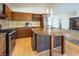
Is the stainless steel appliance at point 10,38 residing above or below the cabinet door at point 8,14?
below

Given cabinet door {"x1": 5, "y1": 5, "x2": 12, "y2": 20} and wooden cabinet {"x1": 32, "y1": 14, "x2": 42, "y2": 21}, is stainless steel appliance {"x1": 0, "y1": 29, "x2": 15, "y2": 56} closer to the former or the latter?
cabinet door {"x1": 5, "y1": 5, "x2": 12, "y2": 20}

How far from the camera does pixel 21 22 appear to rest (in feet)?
4.96

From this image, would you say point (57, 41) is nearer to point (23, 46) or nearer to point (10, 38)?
point (23, 46)

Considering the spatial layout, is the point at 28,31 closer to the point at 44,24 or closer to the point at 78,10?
the point at 44,24

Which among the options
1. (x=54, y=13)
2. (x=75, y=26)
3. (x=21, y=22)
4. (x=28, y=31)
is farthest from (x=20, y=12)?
(x=75, y=26)

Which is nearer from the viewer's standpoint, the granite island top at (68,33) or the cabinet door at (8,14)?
the granite island top at (68,33)

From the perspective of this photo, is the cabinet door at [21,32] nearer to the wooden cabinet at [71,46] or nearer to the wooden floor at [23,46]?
the wooden floor at [23,46]

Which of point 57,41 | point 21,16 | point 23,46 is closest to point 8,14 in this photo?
point 21,16

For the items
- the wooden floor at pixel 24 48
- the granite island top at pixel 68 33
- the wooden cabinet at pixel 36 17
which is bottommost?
the wooden floor at pixel 24 48

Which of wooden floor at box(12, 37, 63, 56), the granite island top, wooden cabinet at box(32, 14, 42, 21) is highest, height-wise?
wooden cabinet at box(32, 14, 42, 21)

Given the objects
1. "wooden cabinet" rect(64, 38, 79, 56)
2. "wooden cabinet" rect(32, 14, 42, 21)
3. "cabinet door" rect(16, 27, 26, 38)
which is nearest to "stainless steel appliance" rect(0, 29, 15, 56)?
"cabinet door" rect(16, 27, 26, 38)

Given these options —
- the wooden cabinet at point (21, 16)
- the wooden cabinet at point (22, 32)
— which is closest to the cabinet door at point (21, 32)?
the wooden cabinet at point (22, 32)

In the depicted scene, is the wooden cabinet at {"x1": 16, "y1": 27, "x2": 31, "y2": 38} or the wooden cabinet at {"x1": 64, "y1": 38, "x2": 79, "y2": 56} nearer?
the wooden cabinet at {"x1": 64, "y1": 38, "x2": 79, "y2": 56}

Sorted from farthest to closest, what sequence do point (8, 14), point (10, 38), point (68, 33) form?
point (10, 38) → point (8, 14) → point (68, 33)
